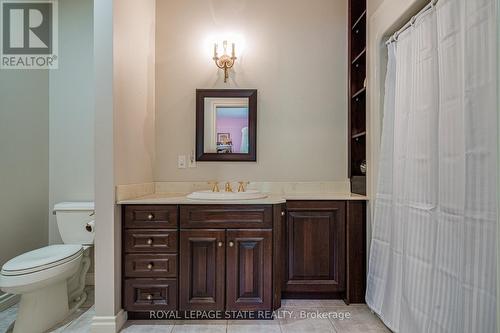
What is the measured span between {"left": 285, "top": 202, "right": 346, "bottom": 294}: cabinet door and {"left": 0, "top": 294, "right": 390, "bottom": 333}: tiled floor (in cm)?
18

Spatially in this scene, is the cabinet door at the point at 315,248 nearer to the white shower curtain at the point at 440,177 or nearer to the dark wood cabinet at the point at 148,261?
the white shower curtain at the point at 440,177

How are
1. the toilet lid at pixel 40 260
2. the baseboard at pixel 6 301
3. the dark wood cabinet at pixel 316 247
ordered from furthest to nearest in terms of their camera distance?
1. the dark wood cabinet at pixel 316 247
2. the baseboard at pixel 6 301
3. the toilet lid at pixel 40 260

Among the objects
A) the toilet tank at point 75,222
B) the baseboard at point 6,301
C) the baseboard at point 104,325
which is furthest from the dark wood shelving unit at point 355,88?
the baseboard at point 6,301

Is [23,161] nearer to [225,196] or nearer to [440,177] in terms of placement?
[225,196]

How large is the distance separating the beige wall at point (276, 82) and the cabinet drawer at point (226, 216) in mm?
659

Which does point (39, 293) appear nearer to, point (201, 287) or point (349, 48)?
point (201, 287)

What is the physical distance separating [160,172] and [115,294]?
1.09 metres

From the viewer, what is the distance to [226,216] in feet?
7.12

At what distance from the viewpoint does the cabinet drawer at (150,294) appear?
84.0 inches

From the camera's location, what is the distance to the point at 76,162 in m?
2.80

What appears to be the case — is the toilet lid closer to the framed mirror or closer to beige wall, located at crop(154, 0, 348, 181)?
beige wall, located at crop(154, 0, 348, 181)

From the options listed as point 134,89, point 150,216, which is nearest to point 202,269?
point 150,216

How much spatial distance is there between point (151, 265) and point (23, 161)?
144cm

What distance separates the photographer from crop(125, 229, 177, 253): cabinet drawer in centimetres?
214
